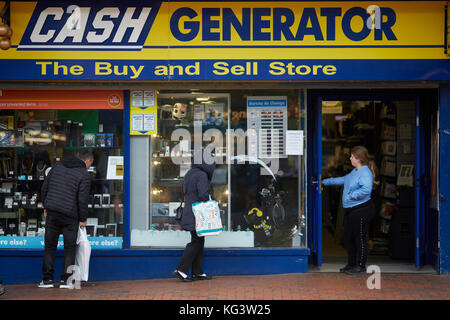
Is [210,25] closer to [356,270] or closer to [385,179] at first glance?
[356,270]

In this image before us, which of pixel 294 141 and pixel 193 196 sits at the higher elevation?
pixel 294 141

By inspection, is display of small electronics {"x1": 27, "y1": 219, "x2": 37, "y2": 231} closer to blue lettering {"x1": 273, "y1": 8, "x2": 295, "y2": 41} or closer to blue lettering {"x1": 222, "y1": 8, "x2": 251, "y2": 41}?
blue lettering {"x1": 222, "y1": 8, "x2": 251, "y2": 41}

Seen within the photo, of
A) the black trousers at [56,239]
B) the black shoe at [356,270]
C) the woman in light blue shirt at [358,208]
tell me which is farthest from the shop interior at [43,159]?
the black shoe at [356,270]

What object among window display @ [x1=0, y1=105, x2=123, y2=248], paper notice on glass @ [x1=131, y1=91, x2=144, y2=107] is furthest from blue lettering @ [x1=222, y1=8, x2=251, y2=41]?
window display @ [x1=0, y1=105, x2=123, y2=248]

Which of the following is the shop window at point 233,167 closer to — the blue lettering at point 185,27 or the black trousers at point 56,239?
the blue lettering at point 185,27

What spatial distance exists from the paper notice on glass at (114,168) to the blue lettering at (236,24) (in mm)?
2347

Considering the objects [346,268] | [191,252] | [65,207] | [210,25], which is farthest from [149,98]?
[346,268]

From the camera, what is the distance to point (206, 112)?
8672 mm

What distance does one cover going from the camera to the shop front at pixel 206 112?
8.08 meters

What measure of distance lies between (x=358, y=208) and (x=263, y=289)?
1.83 metres

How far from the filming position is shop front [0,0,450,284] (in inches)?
318

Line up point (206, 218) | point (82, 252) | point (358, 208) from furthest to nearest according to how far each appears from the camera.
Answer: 1. point (358, 208)
2. point (82, 252)
3. point (206, 218)

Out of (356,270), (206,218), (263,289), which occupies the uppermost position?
(206,218)

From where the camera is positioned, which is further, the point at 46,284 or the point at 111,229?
the point at 111,229
